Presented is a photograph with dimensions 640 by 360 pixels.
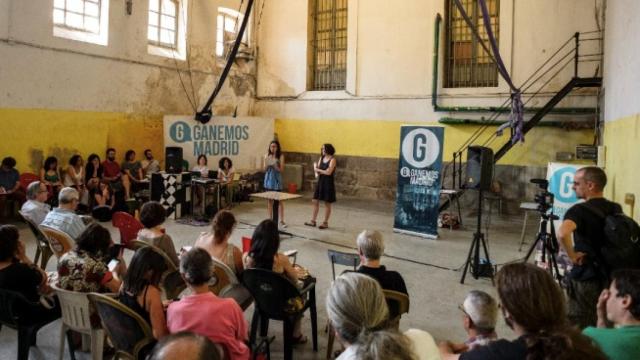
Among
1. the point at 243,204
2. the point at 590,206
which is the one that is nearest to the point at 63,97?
the point at 243,204

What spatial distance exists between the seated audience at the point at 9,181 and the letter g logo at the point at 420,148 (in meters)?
5.91

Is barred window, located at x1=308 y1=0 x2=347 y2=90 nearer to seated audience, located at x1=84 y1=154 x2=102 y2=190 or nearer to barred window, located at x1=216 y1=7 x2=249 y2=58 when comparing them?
barred window, located at x1=216 y1=7 x2=249 y2=58

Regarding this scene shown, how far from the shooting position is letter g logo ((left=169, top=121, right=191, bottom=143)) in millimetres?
9305

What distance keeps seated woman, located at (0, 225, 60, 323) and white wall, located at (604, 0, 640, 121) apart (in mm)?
4977

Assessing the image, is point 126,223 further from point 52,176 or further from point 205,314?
point 52,176

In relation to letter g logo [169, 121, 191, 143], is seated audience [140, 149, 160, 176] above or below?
below

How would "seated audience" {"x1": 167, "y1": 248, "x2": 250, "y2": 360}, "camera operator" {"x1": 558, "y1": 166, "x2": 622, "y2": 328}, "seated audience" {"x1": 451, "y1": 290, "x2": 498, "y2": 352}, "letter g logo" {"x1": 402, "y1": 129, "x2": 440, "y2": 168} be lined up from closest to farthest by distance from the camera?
1. "seated audience" {"x1": 451, "y1": 290, "x2": 498, "y2": 352}
2. "seated audience" {"x1": 167, "y1": 248, "x2": 250, "y2": 360}
3. "camera operator" {"x1": 558, "y1": 166, "x2": 622, "y2": 328}
4. "letter g logo" {"x1": 402, "y1": 129, "x2": 440, "y2": 168}

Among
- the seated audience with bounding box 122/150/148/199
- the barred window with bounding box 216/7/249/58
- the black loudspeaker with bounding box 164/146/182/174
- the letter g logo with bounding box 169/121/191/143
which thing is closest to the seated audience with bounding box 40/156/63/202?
the seated audience with bounding box 122/150/148/199

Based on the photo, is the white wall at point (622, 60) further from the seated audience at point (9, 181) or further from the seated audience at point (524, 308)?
the seated audience at point (9, 181)

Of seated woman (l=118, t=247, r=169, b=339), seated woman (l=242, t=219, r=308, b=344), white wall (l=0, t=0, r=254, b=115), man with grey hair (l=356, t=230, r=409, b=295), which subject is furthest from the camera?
white wall (l=0, t=0, r=254, b=115)

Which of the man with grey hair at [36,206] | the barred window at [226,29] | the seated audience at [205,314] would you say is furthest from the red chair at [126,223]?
the barred window at [226,29]

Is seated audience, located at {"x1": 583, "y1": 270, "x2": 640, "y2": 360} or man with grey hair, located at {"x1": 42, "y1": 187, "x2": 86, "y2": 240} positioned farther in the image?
man with grey hair, located at {"x1": 42, "y1": 187, "x2": 86, "y2": 240}

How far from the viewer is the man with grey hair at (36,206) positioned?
4578 millimetres

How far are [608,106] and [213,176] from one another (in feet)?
21.6
